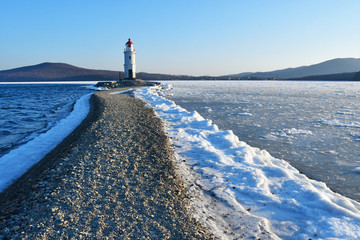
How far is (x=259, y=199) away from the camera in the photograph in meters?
3.76

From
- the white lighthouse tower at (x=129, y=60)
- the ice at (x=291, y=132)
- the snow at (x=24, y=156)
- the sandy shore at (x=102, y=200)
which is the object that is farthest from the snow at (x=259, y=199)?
the white lighthouse tower at (x=129, y=60)

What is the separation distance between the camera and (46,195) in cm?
336

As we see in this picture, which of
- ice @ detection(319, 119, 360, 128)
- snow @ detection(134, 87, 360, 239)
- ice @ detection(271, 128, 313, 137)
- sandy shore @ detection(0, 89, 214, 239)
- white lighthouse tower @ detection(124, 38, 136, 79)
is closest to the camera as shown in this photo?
sandy shore @ detection(0, 89, 214, 239)

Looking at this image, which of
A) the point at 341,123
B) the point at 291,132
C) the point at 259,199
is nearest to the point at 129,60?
the point at 341,123

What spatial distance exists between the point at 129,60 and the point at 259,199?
131 feet

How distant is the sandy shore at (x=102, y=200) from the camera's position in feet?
8.79

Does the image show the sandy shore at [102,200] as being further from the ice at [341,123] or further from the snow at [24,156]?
the ice at [341,123]

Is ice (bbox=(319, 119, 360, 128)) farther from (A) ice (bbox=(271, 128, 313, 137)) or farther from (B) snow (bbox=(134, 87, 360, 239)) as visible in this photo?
(B) snow (bbox=(134, 87, 360, 239))

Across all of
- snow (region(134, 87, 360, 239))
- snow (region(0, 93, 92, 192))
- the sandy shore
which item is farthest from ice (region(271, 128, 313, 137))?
snow (region(0, 93, 92, 192))

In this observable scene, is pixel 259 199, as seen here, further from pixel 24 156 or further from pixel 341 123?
pixel 341 123

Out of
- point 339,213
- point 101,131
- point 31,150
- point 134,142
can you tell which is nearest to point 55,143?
point 31,150

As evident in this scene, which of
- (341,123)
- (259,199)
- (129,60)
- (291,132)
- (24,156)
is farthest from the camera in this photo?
(129,60)

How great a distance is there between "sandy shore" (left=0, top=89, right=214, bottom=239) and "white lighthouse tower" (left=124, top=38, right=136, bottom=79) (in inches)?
1453

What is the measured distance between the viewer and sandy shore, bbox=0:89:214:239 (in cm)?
268
